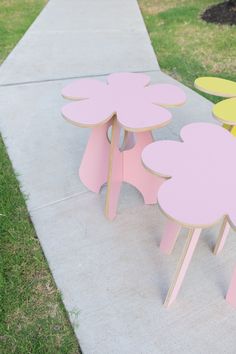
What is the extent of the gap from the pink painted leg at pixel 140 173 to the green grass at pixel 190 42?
1.99 meters

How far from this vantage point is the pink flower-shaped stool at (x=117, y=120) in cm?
240

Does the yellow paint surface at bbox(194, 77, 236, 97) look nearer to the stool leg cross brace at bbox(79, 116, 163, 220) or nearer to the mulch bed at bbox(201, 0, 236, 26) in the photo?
the stool leg cross brace at bbox(79, 116, 163, 220)

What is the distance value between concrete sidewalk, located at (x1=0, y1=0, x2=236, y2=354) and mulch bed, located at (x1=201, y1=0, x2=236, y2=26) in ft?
9.05

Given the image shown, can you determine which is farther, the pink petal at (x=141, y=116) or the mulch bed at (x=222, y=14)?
the mulch bed at (x=222, y=14)

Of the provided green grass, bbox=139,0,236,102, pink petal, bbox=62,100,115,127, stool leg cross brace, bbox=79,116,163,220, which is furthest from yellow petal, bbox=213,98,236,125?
green grass, bbox=139,0,236,102

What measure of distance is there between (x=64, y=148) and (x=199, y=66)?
262 centimetres

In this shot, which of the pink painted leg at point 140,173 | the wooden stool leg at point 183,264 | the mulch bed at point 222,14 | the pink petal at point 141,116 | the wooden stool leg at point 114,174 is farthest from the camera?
the mulch bed at point 222,14

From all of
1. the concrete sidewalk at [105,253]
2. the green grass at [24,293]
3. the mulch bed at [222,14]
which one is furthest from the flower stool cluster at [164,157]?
the mulch bed at [222,14]

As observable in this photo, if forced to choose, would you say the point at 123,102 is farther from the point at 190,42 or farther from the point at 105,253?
the point at 190,42

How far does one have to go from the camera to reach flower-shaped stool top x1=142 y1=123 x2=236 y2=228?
175 centimetres

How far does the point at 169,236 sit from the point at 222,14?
5623 mm

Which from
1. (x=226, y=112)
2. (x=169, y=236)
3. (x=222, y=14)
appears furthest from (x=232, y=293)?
(x=222, y=14)

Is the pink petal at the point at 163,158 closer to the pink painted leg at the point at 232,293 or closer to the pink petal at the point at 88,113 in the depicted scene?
the pink petal at the point at 88,113

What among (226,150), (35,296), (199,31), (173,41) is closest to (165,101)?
(226,150)
